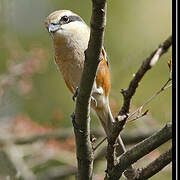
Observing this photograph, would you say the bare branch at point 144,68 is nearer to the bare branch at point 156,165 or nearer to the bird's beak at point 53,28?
the bare branch at point 156,165

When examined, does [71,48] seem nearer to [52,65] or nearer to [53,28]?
[53,28]

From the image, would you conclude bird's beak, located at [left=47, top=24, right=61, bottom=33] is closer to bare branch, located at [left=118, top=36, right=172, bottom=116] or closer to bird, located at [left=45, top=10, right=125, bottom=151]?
bird, located at [left=45, top=10, right=125, bottom=151]

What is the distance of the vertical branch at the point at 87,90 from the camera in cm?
203

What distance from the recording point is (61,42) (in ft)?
11.1

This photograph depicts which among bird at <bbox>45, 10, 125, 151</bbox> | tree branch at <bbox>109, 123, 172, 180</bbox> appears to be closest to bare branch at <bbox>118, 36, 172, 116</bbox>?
tree branch at <bbox>109, 123, 172, 180</bbox>

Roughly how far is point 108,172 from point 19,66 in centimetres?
226

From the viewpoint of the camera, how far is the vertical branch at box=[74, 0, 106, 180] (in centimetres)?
203

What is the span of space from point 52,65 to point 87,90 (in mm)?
3992

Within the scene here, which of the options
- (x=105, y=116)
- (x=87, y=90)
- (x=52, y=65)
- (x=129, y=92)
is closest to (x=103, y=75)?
(x=105, y=116)

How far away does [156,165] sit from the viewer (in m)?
2.31

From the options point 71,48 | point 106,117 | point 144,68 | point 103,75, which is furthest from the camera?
point 106,117

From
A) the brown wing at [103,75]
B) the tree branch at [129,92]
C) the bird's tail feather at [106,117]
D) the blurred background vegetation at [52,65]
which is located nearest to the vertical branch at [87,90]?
the tree branch at [129,92]

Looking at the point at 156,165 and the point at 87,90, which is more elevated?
the point at 87,90
